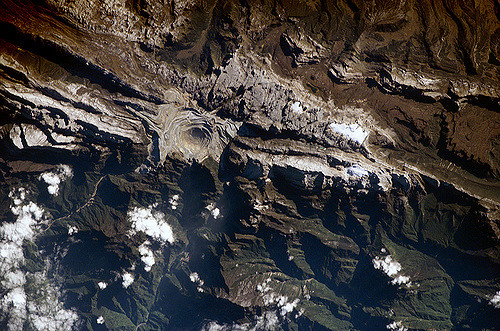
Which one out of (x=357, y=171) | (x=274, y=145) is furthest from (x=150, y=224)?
(x=357, y=171)

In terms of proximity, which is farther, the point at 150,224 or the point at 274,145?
the point at 150,224

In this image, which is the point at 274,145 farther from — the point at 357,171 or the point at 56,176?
the point at 56,176

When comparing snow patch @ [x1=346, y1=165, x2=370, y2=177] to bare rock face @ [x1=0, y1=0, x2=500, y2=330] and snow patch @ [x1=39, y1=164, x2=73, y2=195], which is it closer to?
bare rock face @ [x1=0, y1=0, x2=500, y2=330]

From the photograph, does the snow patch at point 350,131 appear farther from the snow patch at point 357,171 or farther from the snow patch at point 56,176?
the snow patch at point 56,176

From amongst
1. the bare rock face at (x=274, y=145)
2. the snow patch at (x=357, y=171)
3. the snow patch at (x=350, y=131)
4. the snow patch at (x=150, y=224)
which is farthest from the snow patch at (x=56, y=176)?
the snow patch at (x=357, y=171)

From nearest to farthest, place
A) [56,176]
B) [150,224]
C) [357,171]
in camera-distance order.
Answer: [357,171] → [56,176] → [150,224]

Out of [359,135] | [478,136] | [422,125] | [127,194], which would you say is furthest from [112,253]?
[478,136]
